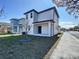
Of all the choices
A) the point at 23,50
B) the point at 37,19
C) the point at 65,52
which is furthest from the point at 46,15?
the point at 65,52

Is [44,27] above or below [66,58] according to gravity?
above

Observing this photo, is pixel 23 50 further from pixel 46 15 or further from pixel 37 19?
pixel 37 19

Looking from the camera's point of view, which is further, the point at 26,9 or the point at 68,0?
the point at 26,9

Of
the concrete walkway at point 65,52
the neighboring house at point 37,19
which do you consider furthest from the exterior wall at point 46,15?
the concrete walkway at point 65,52

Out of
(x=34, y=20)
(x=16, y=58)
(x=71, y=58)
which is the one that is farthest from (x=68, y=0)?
(x=34, y=20)

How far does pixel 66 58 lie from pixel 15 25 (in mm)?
33627

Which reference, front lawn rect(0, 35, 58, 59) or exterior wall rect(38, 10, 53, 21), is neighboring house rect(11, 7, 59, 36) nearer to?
exterior wall rect(38, 10, 53, 21)

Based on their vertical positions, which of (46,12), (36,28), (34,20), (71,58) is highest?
(46,12)

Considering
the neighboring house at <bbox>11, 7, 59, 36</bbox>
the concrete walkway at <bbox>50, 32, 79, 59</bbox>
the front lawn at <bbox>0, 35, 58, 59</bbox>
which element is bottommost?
the concrete walkway at <bbox>50, 32, 79, 59</bbox>

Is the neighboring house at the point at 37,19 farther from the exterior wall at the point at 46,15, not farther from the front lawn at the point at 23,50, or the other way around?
the front lawn at the point at 23,50

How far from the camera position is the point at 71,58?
7.13 meters

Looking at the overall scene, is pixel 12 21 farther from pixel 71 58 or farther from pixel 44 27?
pixel 71 58

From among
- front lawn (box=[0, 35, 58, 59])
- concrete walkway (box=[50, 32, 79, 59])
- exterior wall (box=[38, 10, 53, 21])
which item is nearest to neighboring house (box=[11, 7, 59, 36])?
exterior wall (box=[38, 10, 53, 21])

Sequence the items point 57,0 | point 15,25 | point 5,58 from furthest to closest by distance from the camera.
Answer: point 15,25
point 57,0
point 5,58
